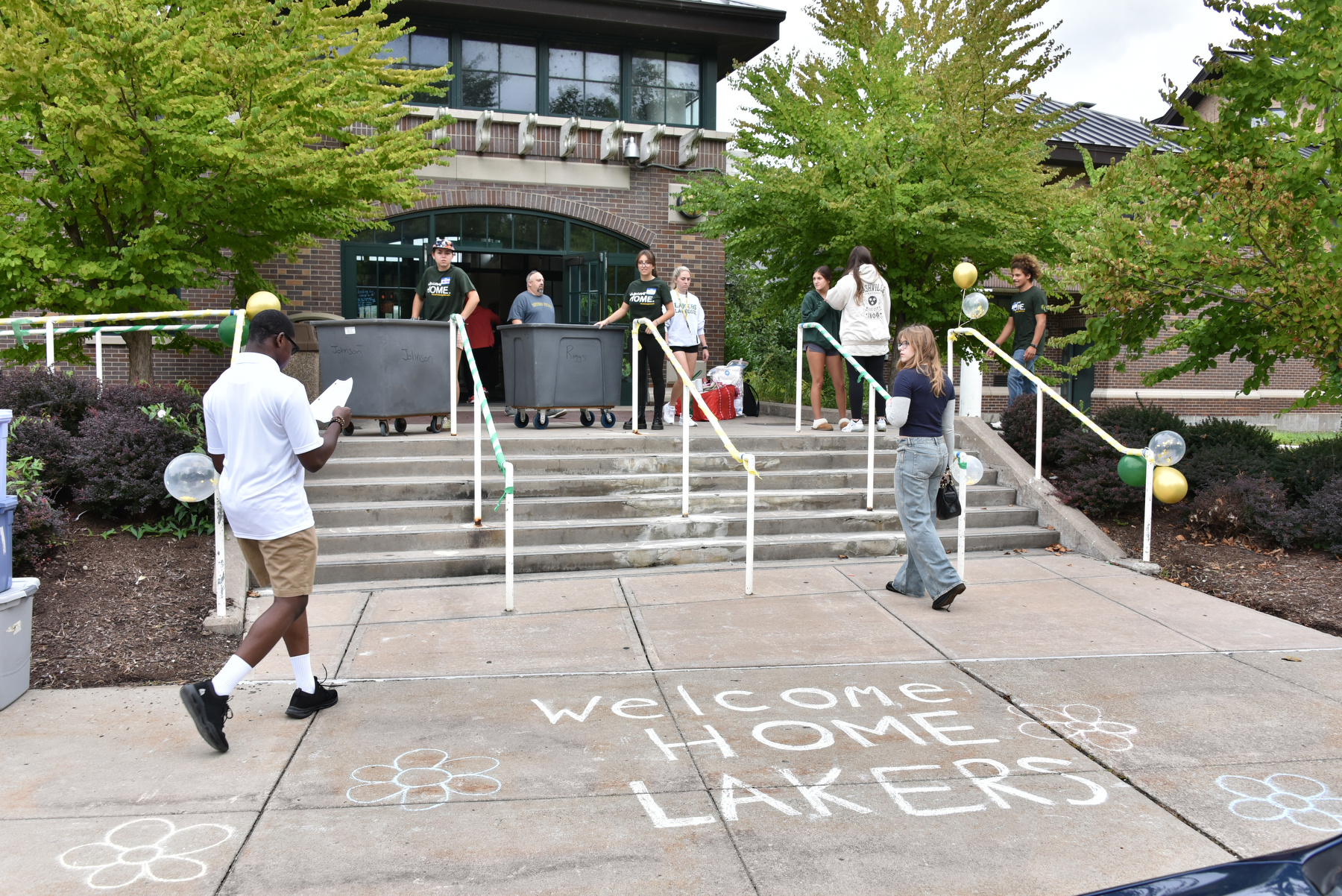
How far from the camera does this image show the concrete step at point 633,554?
6.84m

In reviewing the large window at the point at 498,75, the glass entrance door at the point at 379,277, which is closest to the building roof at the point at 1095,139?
the large window at the point at 498,75

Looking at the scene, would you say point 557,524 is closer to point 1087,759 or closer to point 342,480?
point 342,480

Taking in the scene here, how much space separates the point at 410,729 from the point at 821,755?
5.72ft

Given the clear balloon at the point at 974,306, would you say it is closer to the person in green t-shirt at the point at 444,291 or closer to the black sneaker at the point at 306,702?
the person in green t-shirt at the point at 444,291

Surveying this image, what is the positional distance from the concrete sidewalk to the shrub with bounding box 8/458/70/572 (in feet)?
5.60

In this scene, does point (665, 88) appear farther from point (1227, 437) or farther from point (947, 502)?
point (947, 502)

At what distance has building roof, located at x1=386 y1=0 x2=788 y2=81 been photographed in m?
14.9

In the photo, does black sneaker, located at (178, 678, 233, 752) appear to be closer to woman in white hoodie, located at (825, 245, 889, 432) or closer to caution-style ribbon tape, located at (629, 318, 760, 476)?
caution-style ribbon tape, located at (629, 318, 760, 476)

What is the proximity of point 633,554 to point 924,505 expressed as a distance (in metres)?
2.15

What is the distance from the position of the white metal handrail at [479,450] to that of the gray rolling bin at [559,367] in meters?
0.61

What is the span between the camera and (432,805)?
358 cm

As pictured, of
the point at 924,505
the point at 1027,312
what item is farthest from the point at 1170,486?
the point at 1027,312

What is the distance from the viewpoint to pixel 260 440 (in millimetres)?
4156

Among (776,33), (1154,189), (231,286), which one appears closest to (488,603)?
(1154,189)
